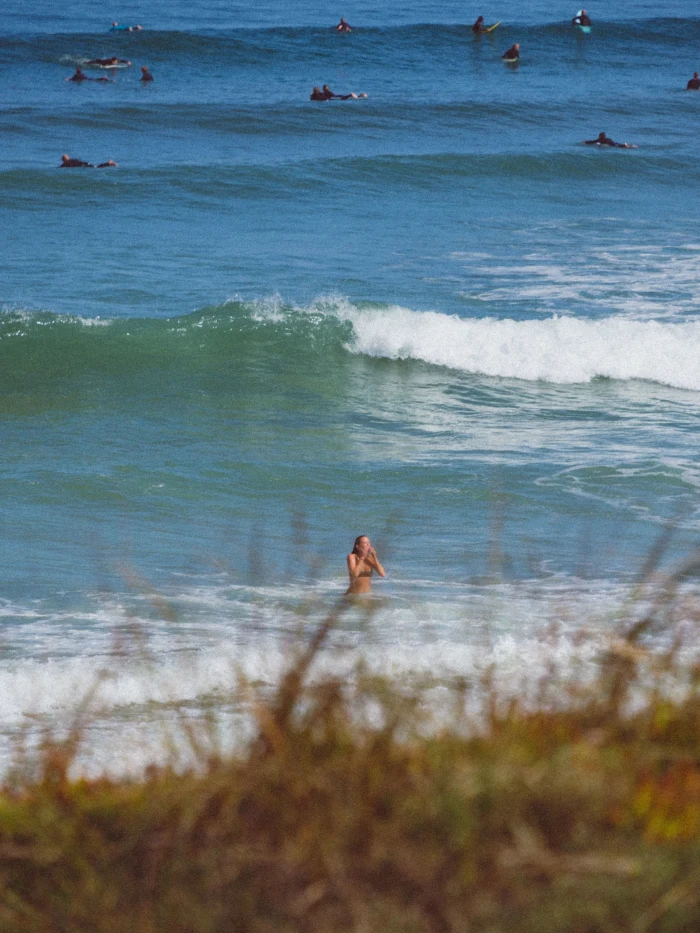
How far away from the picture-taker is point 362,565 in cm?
822

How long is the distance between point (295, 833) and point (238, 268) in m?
18.1

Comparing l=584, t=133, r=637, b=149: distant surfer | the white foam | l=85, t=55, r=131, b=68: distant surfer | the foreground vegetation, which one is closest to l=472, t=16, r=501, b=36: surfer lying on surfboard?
l=85, t=55, r=131, b=68: distant surfer

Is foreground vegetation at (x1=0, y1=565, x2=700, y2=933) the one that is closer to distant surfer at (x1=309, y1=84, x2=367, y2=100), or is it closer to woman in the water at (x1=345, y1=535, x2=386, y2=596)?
woman in the water at (x1=345, y1=535, x2=386, y2=596)

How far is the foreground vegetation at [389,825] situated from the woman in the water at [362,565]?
550 centimetres

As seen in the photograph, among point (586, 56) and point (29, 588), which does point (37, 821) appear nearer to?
point (29, 588)

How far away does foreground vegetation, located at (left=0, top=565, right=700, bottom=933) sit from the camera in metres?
1.97

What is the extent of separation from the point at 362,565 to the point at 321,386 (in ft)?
22.8

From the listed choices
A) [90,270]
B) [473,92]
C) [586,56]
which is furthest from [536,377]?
[586,56]

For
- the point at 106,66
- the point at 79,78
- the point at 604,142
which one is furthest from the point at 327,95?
the point at 106,66

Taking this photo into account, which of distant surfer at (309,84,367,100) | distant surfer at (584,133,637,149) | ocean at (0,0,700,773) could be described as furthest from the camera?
distant surfer at (309,84,367,100)

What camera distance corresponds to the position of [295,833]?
216cm

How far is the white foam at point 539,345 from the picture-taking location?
612 inches

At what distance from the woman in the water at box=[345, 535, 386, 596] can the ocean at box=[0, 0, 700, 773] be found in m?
0.21

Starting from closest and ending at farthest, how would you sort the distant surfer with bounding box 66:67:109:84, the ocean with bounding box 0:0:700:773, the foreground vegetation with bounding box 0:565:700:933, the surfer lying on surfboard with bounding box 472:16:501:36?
the foreground vegetation with bounding box 0:565:700:933 < the ocean with bounding box 0:0:700:773 < the distant surfer with bounding box 66:67:109:84 < the surfer lying on surfboard with bounding box 472:16:501:36
